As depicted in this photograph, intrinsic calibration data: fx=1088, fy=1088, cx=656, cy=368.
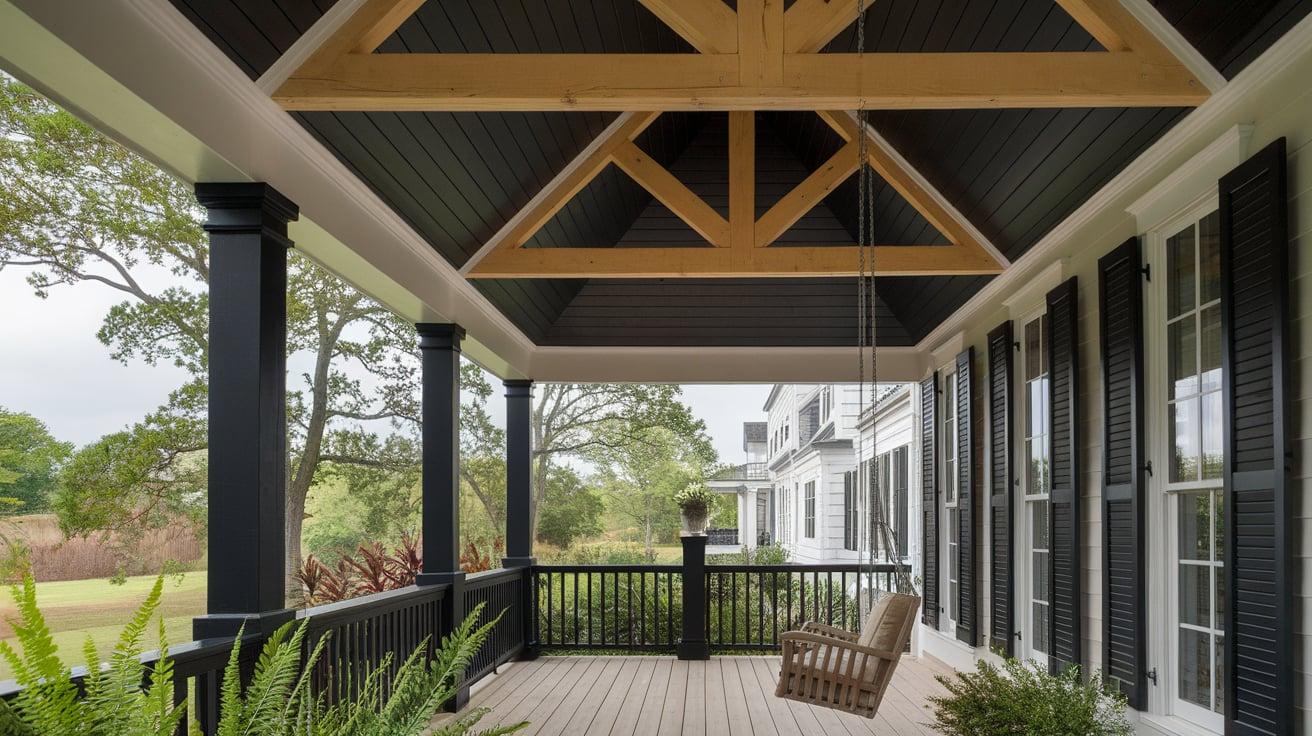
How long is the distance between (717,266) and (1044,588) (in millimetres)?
2690

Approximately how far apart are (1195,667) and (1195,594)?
0.30m

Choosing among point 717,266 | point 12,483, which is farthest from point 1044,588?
point 12,483

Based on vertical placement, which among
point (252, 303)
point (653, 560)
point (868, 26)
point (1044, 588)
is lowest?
point (653, 560)

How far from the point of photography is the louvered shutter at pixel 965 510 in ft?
24.3

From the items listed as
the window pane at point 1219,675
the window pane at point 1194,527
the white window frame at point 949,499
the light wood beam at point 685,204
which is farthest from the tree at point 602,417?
the window pane at point 1219,675

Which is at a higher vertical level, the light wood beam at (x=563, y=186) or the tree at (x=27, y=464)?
the light wood beam at (x=563, y=186)

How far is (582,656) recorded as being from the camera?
942cm

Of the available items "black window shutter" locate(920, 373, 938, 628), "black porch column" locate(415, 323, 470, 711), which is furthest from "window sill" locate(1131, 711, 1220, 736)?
"black porch column" locate(415, 323, 470, 711)

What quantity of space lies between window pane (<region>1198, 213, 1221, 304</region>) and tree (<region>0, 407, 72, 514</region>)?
1067cm

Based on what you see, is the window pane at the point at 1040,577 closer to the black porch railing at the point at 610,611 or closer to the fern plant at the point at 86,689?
the black porch railing at the point at 610,611

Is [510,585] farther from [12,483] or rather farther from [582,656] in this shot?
[12,483]

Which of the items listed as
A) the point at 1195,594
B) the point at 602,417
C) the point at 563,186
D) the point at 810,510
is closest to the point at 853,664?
the point at 1195,594

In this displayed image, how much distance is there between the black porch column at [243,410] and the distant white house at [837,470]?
2.76 m

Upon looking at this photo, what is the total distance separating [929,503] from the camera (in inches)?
350
